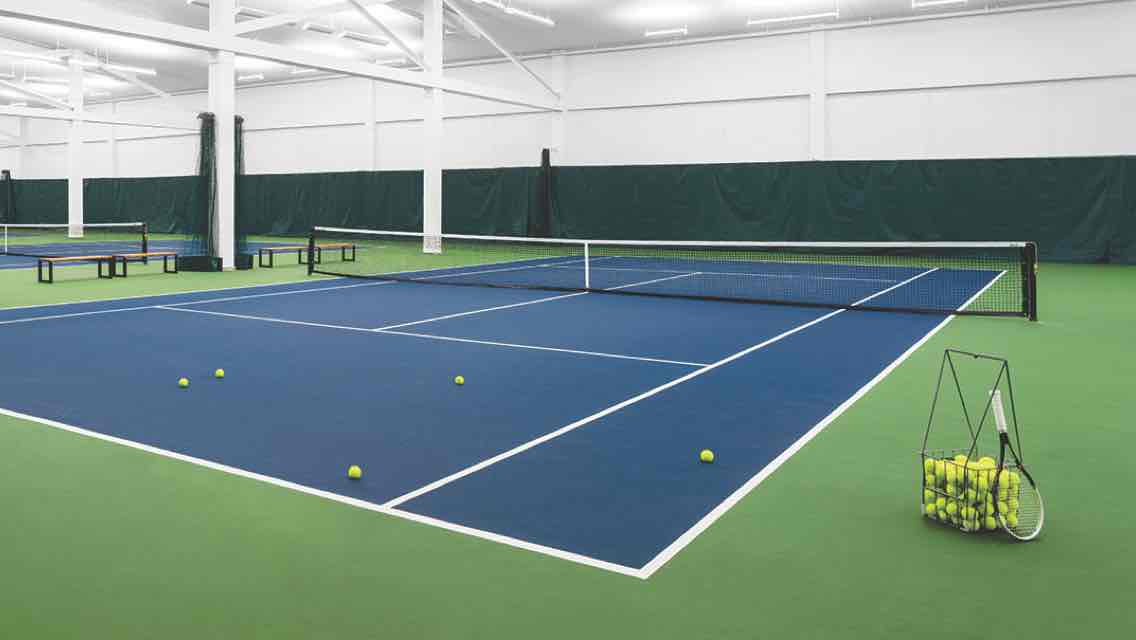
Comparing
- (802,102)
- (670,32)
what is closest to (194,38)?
(670,32)

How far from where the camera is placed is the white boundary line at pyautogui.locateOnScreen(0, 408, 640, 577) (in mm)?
3863

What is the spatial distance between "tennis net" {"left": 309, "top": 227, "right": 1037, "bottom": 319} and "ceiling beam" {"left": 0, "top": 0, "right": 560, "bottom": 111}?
3.78m

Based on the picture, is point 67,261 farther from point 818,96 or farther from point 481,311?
point 818,96

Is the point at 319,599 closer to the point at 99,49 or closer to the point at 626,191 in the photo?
the point at 626,191

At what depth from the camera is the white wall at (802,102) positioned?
72.6 ft

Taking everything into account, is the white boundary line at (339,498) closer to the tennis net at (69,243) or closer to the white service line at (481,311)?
the white service line at (481,311)

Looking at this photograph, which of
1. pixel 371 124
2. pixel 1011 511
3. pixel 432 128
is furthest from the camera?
pixel 371 124

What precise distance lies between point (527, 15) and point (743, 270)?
8641mm

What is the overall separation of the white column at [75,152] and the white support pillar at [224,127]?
41.0 feet

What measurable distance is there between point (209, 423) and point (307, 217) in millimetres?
29651

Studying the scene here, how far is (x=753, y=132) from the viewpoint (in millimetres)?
26312

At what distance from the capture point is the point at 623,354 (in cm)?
907

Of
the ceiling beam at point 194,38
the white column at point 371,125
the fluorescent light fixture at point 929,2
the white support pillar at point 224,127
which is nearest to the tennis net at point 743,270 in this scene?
the white support pillar at point 224,127

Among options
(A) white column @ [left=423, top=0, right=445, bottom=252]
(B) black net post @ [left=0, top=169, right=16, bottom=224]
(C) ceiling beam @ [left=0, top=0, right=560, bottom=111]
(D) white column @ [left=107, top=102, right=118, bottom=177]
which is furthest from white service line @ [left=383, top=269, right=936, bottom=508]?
(B) black net post @ [left=0, top=169, right=16, bottom=224]
